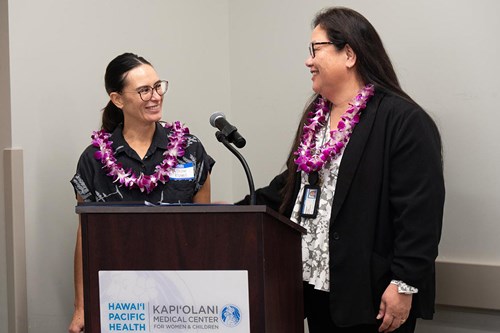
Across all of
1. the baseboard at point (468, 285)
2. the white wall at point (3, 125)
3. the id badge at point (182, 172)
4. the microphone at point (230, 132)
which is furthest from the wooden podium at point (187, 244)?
the baseboard at point (468, 285)

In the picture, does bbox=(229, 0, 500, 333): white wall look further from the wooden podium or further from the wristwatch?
the wooden podium

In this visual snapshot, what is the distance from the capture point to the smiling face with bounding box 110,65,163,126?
292cm

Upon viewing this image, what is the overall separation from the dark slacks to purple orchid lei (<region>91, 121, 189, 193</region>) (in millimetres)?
680

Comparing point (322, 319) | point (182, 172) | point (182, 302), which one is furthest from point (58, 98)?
point (182, 302)

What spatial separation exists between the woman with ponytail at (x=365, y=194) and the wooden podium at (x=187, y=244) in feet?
1.79

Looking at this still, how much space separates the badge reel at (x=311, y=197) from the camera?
104 inches

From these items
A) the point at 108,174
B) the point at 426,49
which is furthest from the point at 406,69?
the point at 108,174

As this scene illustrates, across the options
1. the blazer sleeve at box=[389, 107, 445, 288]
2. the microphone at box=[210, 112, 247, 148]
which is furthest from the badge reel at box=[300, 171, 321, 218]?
the microphone at box=[210, 112, 247, 148]

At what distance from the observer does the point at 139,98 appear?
2914 mm

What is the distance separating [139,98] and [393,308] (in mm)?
1212

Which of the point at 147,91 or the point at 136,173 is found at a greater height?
the point at 147,91

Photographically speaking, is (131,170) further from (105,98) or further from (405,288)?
(405,288)

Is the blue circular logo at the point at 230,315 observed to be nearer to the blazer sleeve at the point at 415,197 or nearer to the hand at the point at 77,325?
the blazer sleeve at the point at 415,197

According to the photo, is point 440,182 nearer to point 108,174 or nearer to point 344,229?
point 344,229
